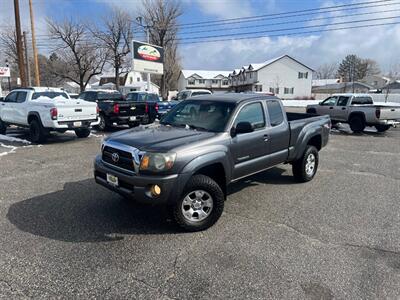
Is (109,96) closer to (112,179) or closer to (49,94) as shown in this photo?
(49,94)

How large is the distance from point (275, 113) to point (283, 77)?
60262mm

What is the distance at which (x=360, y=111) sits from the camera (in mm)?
13969

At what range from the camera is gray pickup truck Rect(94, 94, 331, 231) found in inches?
145

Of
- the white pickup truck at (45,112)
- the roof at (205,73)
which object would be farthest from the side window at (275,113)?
the roof at (205,73)

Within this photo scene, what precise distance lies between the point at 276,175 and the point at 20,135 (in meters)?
10.8

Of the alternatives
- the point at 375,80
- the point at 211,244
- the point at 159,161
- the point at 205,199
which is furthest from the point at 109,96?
the point at 375,80

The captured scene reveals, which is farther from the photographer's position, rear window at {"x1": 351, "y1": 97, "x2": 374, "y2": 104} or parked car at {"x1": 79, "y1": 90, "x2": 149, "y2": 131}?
rear window at {"x1": 351, "y1": 97, "x2": 374, "y2": 104}

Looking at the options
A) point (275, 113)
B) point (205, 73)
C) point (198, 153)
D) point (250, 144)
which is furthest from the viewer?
point (205, 73)

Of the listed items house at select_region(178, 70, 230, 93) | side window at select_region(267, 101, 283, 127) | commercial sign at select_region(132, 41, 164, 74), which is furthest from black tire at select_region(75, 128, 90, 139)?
house at select_region(178, 70, 230, 93)

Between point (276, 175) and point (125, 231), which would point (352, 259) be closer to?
point (125, 231)

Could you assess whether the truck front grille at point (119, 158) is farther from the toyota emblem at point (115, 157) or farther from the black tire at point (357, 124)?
the black tire at point (357, 124)

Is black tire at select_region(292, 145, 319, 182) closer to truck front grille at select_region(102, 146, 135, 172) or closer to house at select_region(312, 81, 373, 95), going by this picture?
truck front grille at select_region(102, 146, 135, 172)

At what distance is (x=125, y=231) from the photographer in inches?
158

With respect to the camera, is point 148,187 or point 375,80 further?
point 375,80
